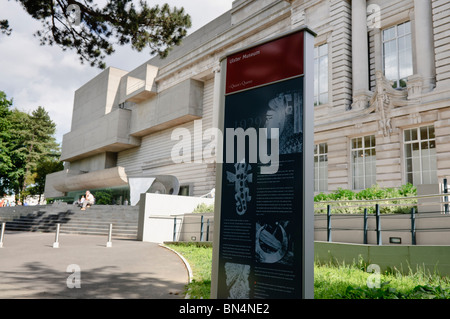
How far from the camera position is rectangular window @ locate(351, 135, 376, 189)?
17328mm

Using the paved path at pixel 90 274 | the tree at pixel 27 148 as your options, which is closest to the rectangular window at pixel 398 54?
the paved path at pixel 90 274

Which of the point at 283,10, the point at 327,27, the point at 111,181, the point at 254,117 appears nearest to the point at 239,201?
the point at 254,117

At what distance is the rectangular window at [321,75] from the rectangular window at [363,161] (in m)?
3.28

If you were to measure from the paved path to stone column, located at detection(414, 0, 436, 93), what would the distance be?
13.1 m

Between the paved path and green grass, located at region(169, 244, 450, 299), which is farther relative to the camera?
the paved path

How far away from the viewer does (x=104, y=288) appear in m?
6.02

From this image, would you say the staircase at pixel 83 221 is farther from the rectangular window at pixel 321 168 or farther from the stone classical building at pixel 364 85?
the rectangular window at pixel 321 168

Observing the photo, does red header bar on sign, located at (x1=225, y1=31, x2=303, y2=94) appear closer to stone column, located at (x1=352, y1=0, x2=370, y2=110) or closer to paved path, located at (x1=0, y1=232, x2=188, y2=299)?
paved path, located at (x1=0, y1=232, x2=188, y2=299)

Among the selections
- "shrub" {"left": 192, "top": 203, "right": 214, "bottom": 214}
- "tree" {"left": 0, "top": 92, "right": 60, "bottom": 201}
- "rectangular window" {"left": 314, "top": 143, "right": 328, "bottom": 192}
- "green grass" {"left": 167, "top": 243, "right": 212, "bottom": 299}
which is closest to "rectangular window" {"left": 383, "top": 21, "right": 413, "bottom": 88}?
"rectangular window" {"left": 314, "top": 143, "right": 328, "bottom": 192}

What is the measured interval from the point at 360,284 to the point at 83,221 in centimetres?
1817
